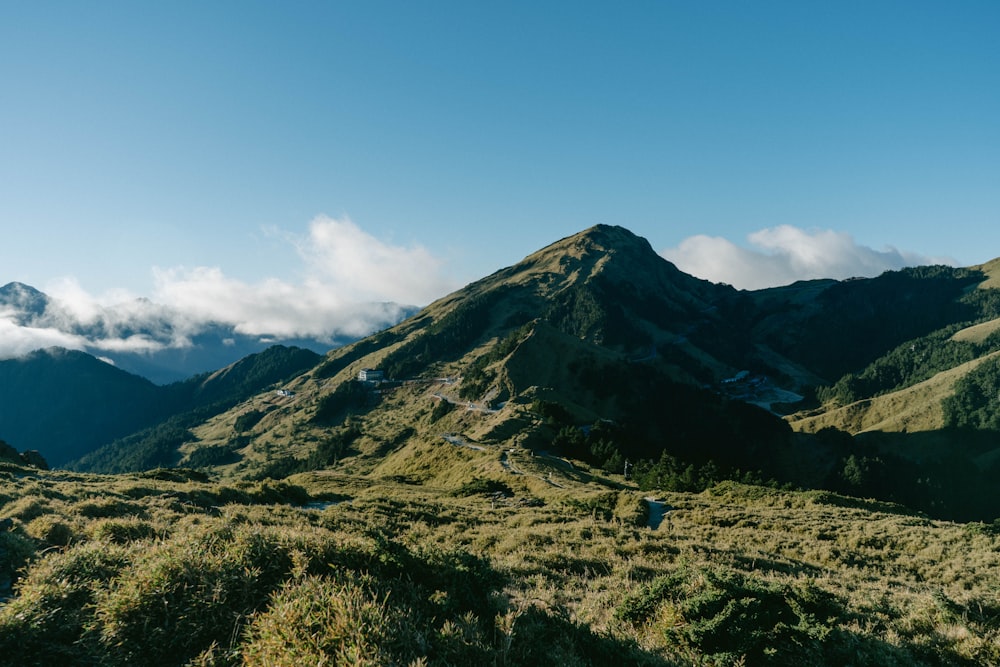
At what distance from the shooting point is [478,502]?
4431 centimetres

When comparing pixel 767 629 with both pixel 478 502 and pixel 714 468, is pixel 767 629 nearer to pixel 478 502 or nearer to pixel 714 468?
pixel 478 502

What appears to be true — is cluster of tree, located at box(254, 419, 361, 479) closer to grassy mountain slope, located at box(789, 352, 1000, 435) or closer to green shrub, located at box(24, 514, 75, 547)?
green shrub, located at box(24, 514, 75, 547)

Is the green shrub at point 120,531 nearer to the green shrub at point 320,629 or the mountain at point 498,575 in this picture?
the mountain at point 498,575

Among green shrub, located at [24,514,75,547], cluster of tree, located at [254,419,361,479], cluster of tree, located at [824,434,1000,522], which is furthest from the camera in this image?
cluster of tree, located at [254,419,361,479]

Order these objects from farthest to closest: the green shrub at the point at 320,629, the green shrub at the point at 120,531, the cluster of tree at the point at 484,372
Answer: the cluster of tree at the point at 484,372 → the green shrub at the point at 120,531 → the green shrub at the point at 320,629

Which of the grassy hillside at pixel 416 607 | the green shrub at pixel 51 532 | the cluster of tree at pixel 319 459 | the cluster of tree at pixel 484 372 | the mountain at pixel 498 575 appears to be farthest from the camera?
the cluster of tree at pixel 484 372

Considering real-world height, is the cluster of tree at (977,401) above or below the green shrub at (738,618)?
above

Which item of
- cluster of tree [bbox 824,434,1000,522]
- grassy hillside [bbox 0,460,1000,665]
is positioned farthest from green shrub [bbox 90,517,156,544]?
cluster of tree [bbox 824,434,1000,522]

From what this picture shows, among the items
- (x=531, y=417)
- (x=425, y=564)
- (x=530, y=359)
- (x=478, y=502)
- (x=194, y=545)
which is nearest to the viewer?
(x=194, y=545)

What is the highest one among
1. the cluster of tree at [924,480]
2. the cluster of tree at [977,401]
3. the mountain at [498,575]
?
the cluster of tree at [977,401]

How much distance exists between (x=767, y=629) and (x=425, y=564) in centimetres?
714

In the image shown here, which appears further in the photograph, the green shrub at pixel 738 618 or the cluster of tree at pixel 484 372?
the cluster of tree at pixel 484 372

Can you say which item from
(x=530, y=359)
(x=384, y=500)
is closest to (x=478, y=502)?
(x=384, y=500)

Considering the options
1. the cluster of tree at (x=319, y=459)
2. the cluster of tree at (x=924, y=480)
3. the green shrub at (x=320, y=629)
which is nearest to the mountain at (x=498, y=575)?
the green shrub at (x=320, y=629)
